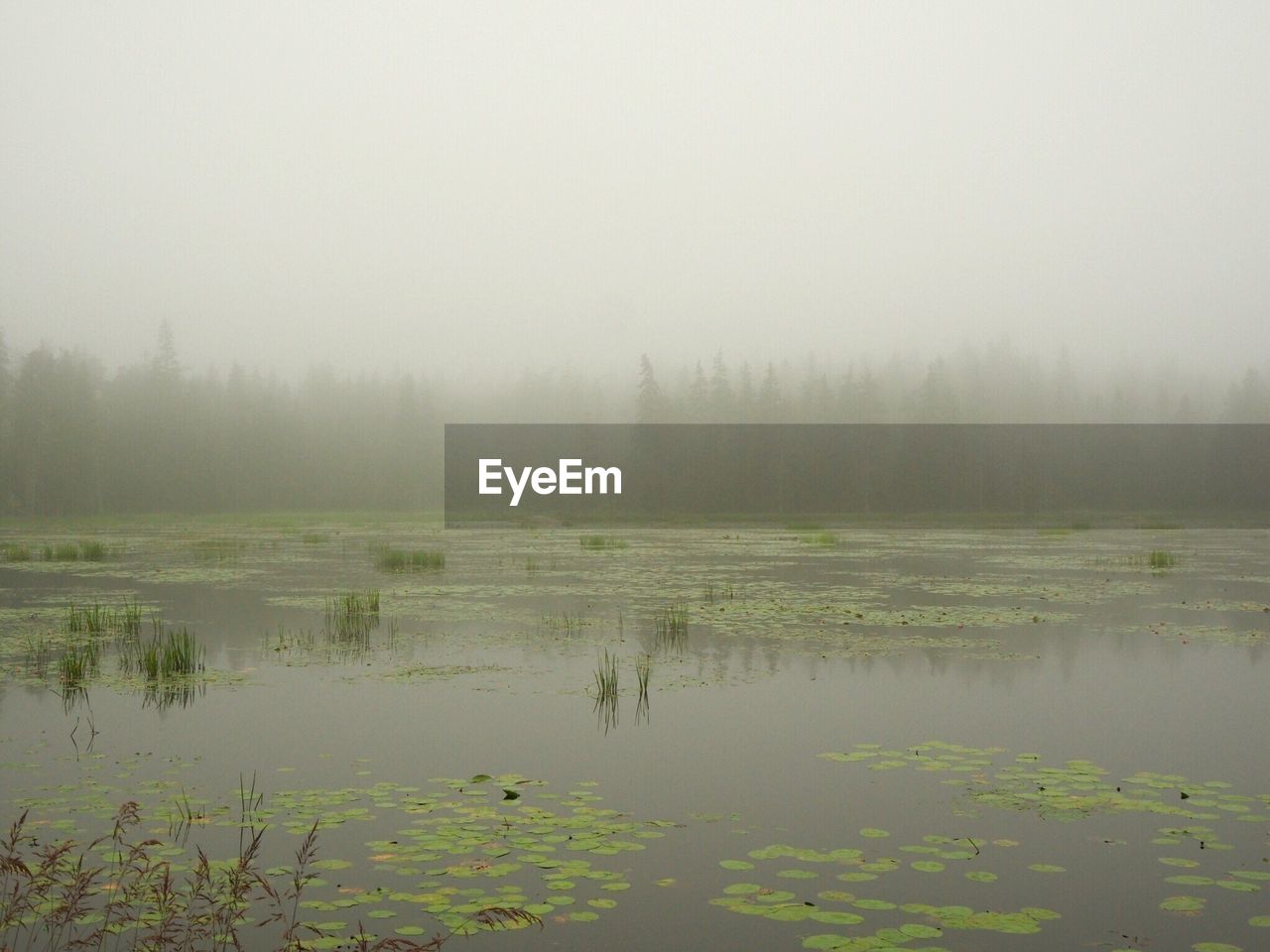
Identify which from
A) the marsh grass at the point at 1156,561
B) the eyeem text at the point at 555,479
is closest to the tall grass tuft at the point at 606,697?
the marsh grass at the point at 1156,561

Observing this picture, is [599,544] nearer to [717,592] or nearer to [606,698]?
[717,592]

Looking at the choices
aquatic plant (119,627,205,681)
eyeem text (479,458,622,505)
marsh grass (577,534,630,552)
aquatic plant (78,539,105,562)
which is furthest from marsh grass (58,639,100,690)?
eyeem text (479,458,622,505)

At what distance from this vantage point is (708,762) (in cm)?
1002

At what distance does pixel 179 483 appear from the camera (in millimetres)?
96812

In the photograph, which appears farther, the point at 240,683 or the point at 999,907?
the point at 240,683

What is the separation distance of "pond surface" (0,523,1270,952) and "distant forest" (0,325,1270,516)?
6859cm

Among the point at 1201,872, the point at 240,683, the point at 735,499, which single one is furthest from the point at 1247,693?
the point at 735,499

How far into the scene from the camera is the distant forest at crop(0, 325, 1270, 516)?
274 feet

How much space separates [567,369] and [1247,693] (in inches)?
5112

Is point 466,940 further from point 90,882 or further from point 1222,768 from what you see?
point 1222,768
